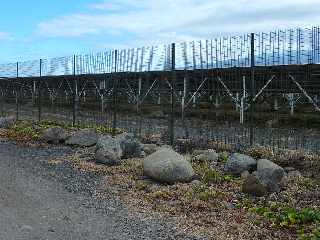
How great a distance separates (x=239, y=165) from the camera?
9.91m

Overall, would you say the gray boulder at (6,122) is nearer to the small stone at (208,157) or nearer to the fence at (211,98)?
the fence at (211,98)

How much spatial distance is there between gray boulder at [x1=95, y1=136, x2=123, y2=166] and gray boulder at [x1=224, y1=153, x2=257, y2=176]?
261 cm

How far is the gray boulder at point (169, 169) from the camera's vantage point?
9.38 metres

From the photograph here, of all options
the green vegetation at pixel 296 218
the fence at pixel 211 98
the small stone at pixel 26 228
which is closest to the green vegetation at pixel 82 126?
the fence at pixel 211 98

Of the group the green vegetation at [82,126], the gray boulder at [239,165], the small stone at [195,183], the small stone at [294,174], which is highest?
the green vegetation at [82,126]

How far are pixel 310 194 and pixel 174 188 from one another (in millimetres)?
2186

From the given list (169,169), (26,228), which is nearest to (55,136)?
(169,169)

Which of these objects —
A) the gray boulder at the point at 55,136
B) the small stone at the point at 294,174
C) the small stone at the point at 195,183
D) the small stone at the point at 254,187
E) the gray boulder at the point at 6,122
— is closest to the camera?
the small stone at the point at 254,187

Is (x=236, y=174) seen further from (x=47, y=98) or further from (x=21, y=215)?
(x=47, y=98)

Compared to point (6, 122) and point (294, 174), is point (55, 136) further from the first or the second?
point (294, 174)

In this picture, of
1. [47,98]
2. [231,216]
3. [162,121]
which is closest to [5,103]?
[47,98]

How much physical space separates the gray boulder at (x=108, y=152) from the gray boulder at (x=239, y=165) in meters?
2.61

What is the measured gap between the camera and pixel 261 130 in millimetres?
15359

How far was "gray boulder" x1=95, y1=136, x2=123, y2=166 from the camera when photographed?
37.7 feet
